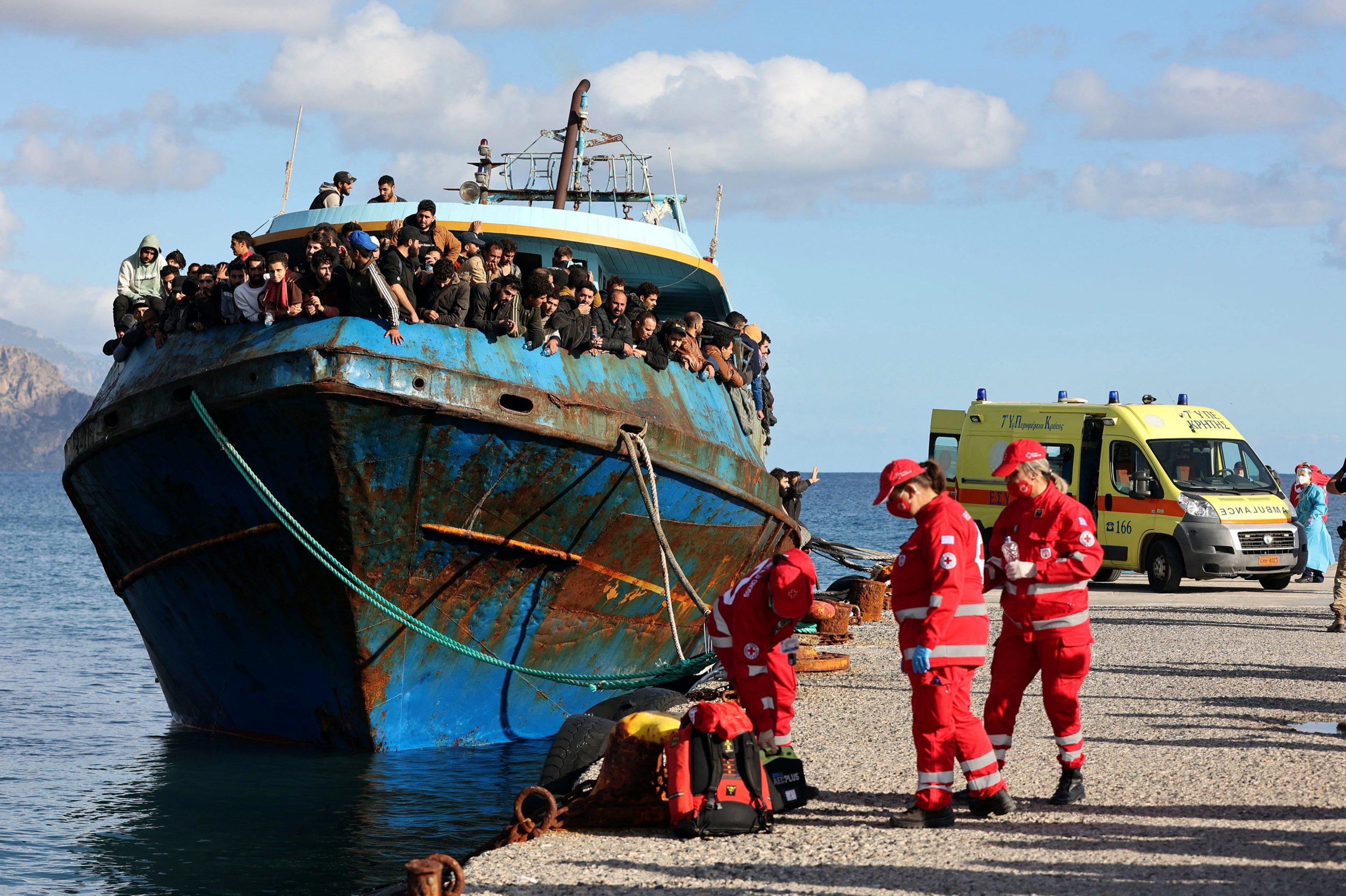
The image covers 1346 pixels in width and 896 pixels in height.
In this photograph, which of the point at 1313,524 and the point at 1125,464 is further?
the point at 1313,524

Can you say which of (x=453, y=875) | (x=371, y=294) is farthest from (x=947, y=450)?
(x=453, y=875)

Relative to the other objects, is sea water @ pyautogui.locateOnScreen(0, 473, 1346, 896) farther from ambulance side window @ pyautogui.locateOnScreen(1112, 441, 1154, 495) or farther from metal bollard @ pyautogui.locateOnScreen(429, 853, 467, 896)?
ambulance side window @ pyautogui.locateOnScreen(1112, 441, 1154, 495)

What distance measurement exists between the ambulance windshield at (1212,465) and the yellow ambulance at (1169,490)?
0.05ft

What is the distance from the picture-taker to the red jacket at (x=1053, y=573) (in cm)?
585

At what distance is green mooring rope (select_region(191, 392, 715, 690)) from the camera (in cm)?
887

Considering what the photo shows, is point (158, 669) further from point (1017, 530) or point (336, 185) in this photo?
point (1017, 530)

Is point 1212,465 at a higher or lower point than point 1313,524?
higher

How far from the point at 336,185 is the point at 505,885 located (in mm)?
8462

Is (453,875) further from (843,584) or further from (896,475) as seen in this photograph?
(843,584)

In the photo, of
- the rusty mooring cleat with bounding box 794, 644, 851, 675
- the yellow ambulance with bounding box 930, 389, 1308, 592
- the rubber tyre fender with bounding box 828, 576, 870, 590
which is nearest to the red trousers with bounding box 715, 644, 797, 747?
the rusty mooring cleat with bounding box 794, 644, 851, 675

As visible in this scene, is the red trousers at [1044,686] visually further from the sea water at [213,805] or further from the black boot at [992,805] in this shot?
the sea water at [213,805]

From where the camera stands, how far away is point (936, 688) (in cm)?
562

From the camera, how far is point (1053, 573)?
5.86 metres

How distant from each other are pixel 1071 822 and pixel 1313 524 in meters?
15.6
